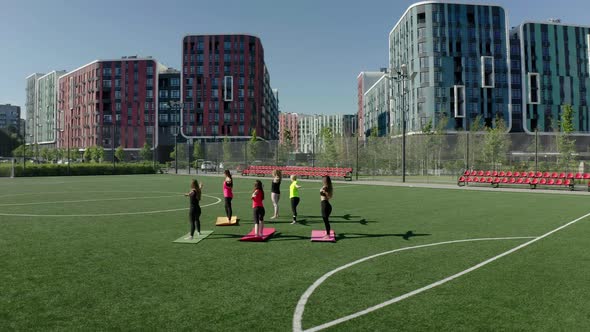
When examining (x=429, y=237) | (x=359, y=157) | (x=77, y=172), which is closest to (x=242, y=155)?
(x=359, y=157)

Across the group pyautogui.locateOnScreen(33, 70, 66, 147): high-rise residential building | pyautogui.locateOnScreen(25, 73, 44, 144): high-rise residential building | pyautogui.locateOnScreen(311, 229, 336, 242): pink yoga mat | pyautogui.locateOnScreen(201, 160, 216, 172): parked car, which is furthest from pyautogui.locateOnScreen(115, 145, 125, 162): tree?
pyautogui.locateOnScreen(311, 229, 336, 242): pink yoga mat

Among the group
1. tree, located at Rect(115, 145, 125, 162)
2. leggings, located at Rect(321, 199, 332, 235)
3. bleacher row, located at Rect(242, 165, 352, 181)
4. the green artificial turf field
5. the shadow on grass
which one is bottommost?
the green artificial turf field

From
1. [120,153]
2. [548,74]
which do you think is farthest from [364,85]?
[120,153]

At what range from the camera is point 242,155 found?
54.6 m

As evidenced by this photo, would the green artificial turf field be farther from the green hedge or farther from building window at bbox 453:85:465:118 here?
building window at bbox 453:85:465:118

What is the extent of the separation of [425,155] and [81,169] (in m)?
44.2

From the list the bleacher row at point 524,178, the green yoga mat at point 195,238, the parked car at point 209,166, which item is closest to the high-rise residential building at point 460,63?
the parked car at point 209,166

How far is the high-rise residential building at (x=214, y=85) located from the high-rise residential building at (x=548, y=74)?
63055mm

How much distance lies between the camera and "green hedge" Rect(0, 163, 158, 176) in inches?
2028

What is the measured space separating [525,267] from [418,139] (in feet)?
120

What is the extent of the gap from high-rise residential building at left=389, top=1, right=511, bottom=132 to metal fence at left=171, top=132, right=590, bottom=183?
40043mm

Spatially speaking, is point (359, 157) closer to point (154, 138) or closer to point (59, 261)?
point (59, 261)

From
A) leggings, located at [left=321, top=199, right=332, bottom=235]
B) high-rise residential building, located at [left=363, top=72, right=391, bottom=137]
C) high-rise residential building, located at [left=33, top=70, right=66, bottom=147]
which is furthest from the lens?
high-rise residential building, located at [left=33, top=70, right=66, bottom=147]

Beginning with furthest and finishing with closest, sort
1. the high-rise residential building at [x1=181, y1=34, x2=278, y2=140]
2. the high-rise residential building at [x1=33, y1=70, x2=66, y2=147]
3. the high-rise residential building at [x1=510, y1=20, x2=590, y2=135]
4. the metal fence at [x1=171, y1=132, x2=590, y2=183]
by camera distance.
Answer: the high-rise residential building at [x1=33, y1=70, x2=66, y2=147] → the high-rise residential building at [x1=181, y1=34, x2=278, y2=140] → the high-rise residential building at [x1=510, y1=20, x2=590, y2=135] → the metal fence at [x1=171, y1=132, x2=590, y2=183]
